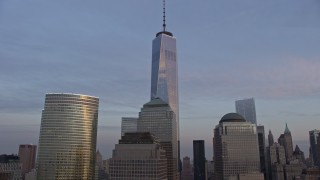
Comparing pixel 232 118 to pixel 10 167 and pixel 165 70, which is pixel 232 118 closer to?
pixel 165 70

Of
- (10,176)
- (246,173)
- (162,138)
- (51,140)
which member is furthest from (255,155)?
(10,176)

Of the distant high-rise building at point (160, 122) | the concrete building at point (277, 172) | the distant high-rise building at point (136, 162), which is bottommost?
the concrete building at point (277, 172)

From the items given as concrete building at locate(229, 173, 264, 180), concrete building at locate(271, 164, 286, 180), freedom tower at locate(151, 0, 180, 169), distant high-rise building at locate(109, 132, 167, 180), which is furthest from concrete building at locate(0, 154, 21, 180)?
concrete building at locate(271, 164, 286, 180)

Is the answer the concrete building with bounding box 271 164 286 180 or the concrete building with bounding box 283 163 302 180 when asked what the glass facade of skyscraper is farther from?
the concrete building with bounding box 283 163 302 180

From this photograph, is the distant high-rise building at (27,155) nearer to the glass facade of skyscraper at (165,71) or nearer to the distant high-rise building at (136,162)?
the glass facade of skyscraper at (165,71)

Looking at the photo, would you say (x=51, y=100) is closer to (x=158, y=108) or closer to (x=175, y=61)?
(x=158, y=108)

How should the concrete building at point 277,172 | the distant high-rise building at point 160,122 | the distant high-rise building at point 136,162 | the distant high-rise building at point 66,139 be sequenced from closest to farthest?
the distant high-rise building at point 136,162
the distant high-rise building at point 66,139
the distant high-rise building at point 160,122
the concrete building at point 277,172

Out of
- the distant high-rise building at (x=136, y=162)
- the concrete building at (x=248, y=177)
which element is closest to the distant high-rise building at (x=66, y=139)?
the distant high-rise building at (x=136, y=162)
